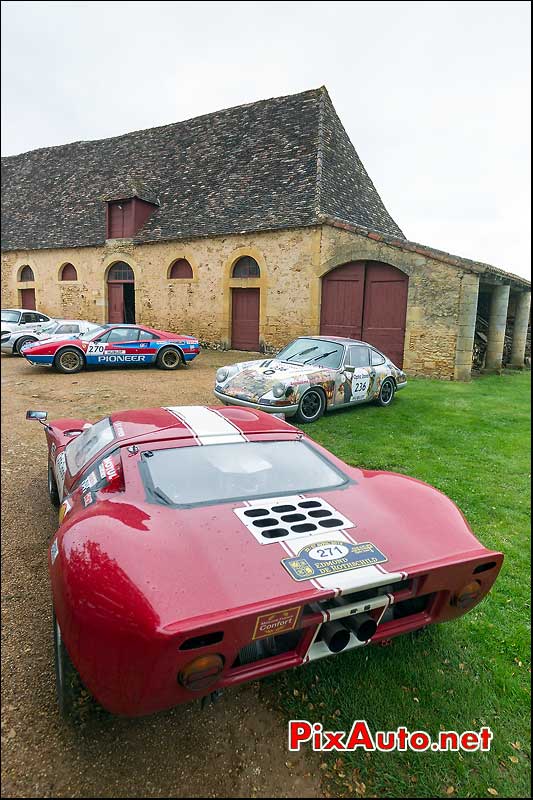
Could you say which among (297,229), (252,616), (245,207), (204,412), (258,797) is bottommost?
(258,797)

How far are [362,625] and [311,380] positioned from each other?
527cm

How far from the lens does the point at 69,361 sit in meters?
10.1

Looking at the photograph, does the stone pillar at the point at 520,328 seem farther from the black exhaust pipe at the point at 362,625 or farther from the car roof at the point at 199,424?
the black exhaust pipe at the point at 362,625

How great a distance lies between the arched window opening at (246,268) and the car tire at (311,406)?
913cm

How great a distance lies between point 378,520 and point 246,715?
105cm

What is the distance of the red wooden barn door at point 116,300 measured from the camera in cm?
1883

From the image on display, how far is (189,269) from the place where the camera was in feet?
55.7

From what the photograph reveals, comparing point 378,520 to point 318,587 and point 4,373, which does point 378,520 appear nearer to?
point 318,587

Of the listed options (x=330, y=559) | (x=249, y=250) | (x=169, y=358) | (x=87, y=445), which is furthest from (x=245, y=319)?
(x=330, y=559)

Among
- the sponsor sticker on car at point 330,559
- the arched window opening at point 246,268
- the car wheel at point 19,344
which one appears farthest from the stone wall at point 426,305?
the sponsor sticker on car at point 330,559

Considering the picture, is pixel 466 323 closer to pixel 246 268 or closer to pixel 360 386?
pixel 360 386

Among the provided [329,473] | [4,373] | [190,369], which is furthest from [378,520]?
[190,369]

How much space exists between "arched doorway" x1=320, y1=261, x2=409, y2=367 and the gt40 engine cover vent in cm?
1148

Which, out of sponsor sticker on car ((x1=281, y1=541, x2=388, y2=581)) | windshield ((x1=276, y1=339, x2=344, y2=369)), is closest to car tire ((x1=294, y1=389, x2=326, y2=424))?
windshield ((x1=276, y1=339, x2=344, y2=369))
